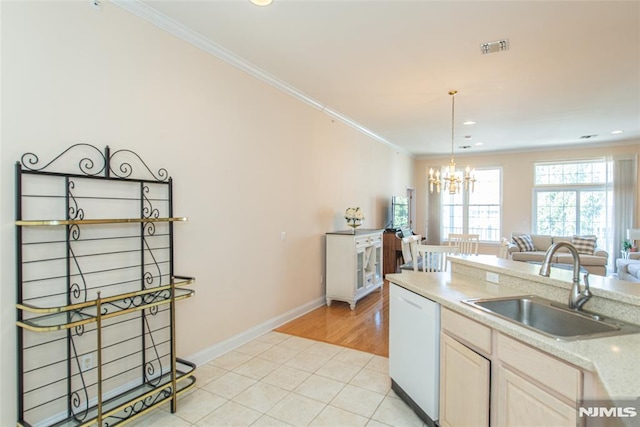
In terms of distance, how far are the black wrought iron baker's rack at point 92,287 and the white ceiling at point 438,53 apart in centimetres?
143

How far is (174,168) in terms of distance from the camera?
2781 millimetres

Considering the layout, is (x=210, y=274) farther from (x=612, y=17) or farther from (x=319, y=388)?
(x=612, y=17)

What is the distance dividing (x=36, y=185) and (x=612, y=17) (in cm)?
427

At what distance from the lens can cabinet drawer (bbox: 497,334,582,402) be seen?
4.04 feet

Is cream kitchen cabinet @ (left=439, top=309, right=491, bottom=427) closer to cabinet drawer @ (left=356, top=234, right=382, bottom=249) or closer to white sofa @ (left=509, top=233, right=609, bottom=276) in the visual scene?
cabinet drawer @ (left=356, top=234, right=382, bottom=249)

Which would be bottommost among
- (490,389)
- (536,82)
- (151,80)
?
(490,389)

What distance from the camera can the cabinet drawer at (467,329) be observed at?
5.43ft

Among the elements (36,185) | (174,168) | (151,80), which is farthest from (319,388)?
(151,80)

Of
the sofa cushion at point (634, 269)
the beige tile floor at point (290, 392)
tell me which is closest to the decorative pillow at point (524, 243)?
the sofa cushion at point (634, 269)

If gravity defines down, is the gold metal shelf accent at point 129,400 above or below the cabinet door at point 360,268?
below

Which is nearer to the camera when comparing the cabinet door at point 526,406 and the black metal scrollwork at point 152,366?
the cabinet door at point 526,406

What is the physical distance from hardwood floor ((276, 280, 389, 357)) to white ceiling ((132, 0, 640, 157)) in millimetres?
2927

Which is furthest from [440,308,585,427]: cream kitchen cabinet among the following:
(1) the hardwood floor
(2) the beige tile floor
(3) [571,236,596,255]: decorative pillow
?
(3) [571,236,596,255]: decorative pillow

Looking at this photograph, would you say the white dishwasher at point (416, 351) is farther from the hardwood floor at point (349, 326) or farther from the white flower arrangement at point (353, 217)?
the white flower arrangement at point (353, 217)
